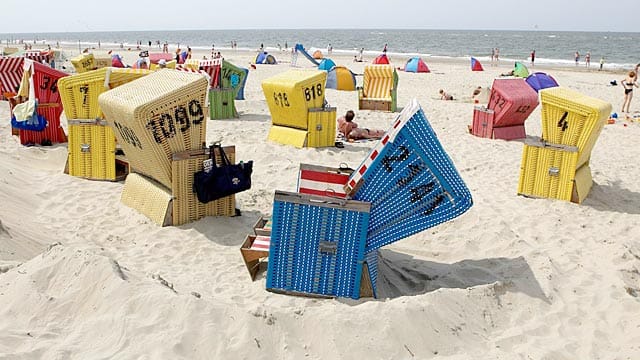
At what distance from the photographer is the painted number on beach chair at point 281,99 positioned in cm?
1029

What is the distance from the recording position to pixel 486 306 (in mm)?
4605

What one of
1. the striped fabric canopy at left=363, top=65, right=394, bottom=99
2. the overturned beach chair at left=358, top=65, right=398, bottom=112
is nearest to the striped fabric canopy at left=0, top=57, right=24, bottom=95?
the overturned beach chair at left=358, top=65, right=398, bottom=112

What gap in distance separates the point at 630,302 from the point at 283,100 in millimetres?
6826

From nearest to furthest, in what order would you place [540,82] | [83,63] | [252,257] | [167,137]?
1. [252,257]
2. [167,137]
3. [83,63]
4. [540,82]

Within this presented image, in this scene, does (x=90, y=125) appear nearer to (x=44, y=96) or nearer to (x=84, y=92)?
(x=84, y=92)

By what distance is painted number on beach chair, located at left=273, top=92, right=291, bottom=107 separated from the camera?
1029cm

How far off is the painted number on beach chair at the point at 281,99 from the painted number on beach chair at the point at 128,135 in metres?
4.00

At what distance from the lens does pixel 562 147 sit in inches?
296

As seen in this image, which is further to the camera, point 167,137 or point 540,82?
point 540,82

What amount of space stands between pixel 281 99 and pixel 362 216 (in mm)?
6087

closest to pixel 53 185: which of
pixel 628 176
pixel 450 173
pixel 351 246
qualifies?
pixel 351 246

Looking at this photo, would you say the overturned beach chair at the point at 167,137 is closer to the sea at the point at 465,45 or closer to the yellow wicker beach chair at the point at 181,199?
the yellow wicker beach chair at the point at 181,199

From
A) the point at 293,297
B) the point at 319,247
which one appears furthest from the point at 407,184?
the point at 293,297

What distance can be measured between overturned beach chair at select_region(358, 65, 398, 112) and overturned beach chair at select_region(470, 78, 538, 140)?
3533 mm
